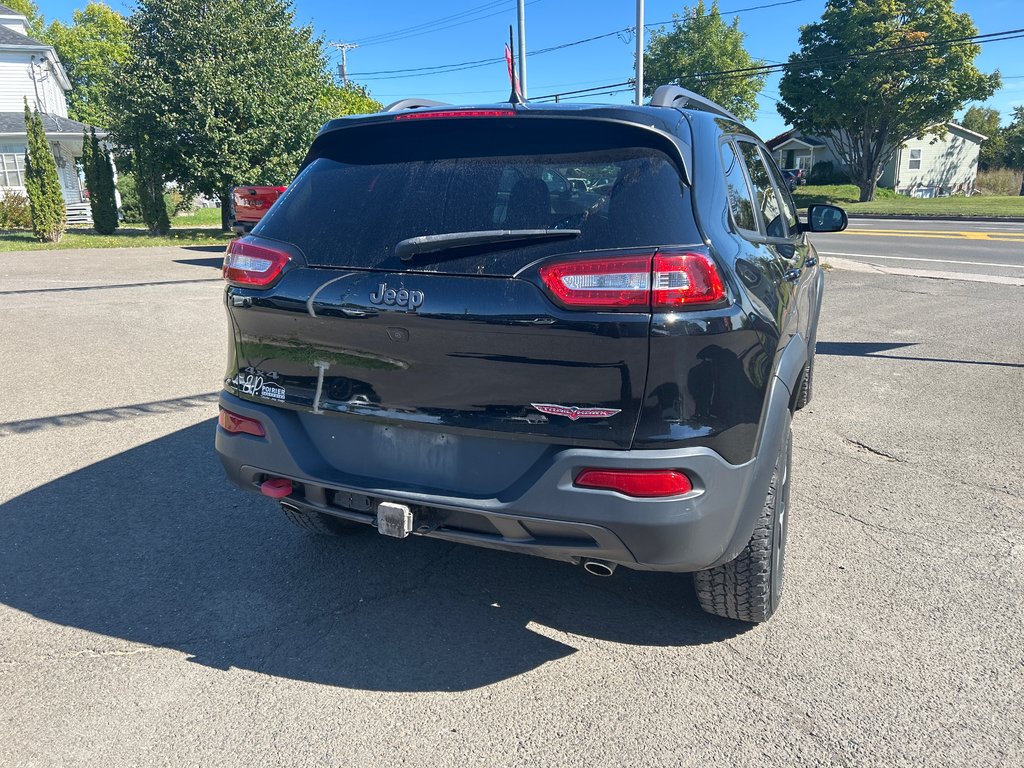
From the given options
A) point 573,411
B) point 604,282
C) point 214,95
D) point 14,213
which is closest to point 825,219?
point 604,282

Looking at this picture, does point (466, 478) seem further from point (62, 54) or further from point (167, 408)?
point (62, 54)

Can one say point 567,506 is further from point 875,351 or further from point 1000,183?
point 1000,183

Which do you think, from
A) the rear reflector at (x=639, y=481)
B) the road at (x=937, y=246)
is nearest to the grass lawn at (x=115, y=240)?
the road at (x=937, y=246)

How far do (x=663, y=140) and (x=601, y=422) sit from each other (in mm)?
921

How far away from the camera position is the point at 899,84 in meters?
39.9

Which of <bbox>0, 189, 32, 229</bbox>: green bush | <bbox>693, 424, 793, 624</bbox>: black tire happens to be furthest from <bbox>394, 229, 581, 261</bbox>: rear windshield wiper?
<bbox>0, 189, 32, 229</bbox>: green bush

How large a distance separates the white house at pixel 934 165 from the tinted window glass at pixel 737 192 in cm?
5013

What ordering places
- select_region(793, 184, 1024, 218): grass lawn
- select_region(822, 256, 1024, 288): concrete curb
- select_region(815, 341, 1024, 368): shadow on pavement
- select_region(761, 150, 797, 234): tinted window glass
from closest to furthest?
select_region(761, 150, 797, 234): tinted window glass
select_region(815, 341, 1024, 368): shadow on pavement
select_region(822, 256, 1024, 288): concrete curb
select_region(793, 184, 1024, 218): grass lawn

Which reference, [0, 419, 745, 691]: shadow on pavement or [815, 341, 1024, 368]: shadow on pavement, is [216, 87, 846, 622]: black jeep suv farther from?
[815, 341, 1024, 368]: shadow on pavement

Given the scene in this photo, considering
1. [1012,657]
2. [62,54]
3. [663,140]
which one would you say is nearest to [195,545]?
[663,140]

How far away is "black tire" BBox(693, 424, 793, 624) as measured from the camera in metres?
2.66

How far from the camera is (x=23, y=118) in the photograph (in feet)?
97.5

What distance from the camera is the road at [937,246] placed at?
1424 cm

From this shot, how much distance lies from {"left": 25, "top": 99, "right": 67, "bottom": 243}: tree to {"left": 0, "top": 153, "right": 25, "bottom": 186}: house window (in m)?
10.0
